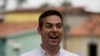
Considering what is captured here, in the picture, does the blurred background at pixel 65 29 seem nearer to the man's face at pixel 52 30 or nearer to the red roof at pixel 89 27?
the red roof at pixel 89 27

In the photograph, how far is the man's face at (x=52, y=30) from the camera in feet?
12.6

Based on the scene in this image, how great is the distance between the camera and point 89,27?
36.9 metres

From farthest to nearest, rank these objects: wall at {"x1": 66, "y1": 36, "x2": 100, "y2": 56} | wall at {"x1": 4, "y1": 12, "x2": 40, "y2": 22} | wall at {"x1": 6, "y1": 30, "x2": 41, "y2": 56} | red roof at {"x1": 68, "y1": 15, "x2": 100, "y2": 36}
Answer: wall at {"x1": 4, "y1": 12, "x2": 40, "y2": 22}, red roof at {"x1": 68, "y1": 15, "x2": 100, "y2": 36}, wall at {"x1": 66, "y1": 36, "x2": 100, "y2": 56}, wall at {"x1": 6, "y1": 30, "x2": 41, "y2": 56}

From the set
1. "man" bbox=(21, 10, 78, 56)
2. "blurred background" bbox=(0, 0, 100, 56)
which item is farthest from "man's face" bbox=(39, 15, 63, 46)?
"blurred background" bbox=(0, 0, 100, 56)

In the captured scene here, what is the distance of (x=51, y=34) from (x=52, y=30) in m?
0.03

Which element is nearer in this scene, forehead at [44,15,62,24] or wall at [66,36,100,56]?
forehead at [44,15,62,24]

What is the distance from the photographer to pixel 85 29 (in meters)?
36.4

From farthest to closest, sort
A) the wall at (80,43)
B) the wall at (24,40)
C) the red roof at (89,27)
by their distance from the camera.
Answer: the red roof at (89,27), the wall at (80,43), the wall at (24,40)

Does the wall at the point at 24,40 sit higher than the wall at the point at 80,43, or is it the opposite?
the wall at the point at 24,40

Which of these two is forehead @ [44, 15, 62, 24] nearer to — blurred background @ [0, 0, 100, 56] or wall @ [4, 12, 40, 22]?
blurred background @ [0, 0, 100, 56]

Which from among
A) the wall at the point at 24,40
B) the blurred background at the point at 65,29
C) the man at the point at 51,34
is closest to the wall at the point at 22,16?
the blurred background at the point at 65,29

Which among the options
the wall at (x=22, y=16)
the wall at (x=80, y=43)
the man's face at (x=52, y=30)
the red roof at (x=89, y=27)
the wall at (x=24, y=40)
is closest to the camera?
the man's face at (x=52, y=30)

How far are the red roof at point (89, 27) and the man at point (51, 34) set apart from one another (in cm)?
3066

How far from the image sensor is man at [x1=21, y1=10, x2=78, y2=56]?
383cm
